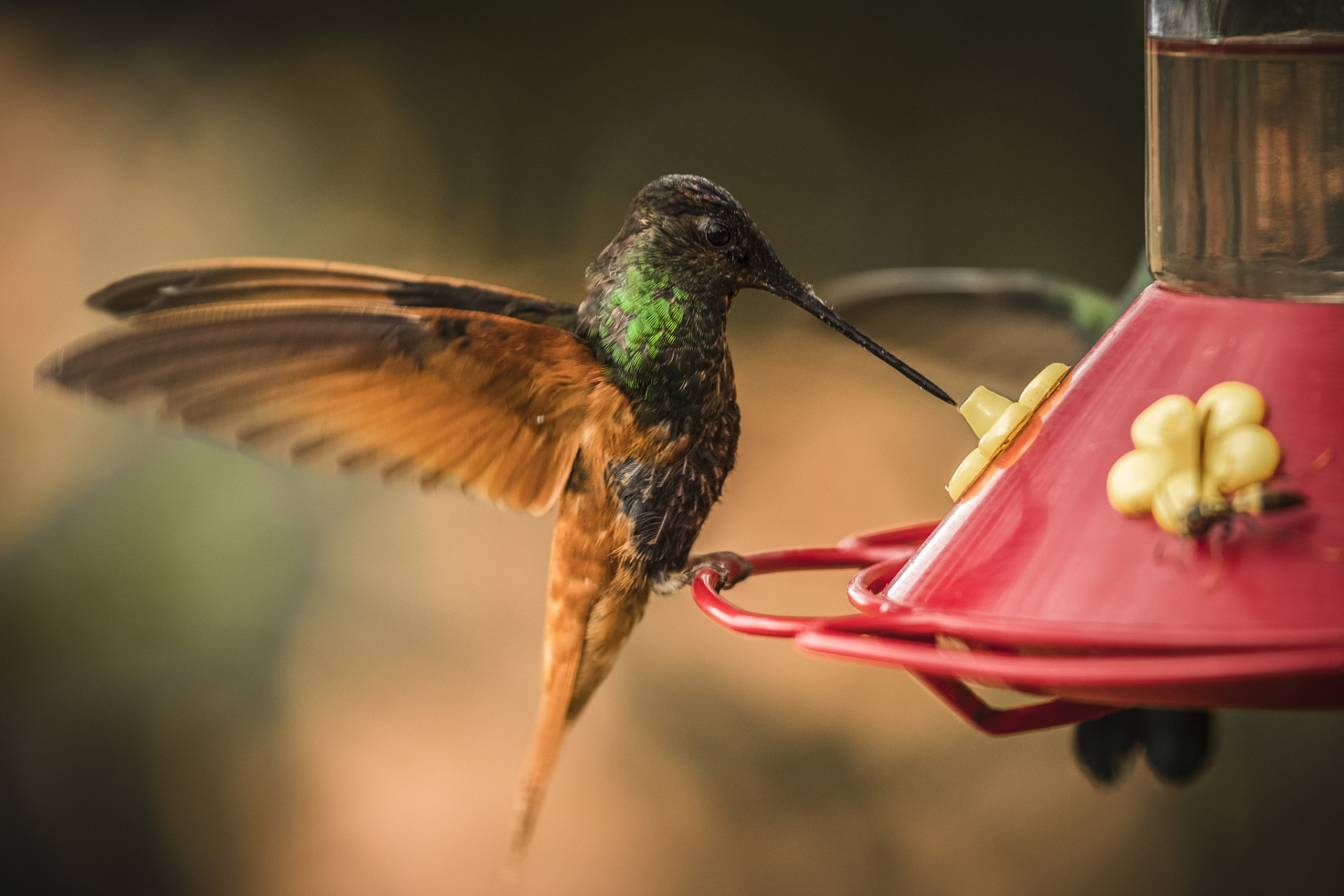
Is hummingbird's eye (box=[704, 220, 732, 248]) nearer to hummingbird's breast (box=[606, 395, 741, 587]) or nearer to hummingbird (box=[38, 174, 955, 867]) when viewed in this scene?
hummingbird (box=[38, 174, 955, 867])

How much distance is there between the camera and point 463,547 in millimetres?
4891

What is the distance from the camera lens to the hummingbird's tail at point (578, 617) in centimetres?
204

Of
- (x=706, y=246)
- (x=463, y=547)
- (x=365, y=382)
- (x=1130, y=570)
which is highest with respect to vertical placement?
(x=706, y=246)

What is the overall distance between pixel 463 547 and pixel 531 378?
3.13 meters

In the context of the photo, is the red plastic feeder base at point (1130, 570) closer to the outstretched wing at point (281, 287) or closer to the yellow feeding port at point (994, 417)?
the yellow feeding port at point (994, 417)

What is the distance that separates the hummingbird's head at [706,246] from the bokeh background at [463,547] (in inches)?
102

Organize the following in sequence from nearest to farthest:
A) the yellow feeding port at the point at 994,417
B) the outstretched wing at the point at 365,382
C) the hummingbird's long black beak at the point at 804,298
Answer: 1. the yellow feeding port at the point at 994,417
2. the outstretched wing at the point at 365,382
3. the hummingbird's long black beak at the point at 804,298

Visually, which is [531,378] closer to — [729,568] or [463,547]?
[729,568]

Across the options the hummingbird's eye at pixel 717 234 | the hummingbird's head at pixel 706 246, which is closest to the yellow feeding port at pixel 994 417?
the hummingbird's head at pixel 706 246

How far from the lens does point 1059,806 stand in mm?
4691

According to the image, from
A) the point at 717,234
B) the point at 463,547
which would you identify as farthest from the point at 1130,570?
the point at 463,547

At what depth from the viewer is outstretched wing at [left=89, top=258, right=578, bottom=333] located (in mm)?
1606

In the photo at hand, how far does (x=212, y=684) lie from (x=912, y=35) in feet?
11.9

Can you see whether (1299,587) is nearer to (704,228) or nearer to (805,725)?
(704,228)
